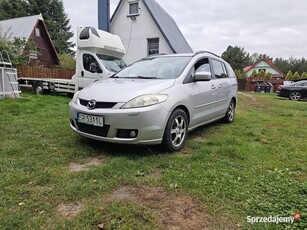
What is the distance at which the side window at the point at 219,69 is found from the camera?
532cm

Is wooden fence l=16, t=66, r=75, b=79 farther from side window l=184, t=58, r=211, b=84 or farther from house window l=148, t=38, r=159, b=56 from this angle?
side window l=184, t=58, r=211, b=84

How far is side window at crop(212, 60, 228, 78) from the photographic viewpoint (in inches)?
209

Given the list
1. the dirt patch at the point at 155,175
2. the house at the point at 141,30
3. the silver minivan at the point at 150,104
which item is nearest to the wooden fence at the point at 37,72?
the house at the point at 141,30

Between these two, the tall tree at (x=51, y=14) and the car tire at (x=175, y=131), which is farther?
the tall tree at (x=51, y=14)

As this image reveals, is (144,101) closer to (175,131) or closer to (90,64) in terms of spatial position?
(175,131)

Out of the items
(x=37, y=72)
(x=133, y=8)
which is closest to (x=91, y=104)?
(x=37, y=72)

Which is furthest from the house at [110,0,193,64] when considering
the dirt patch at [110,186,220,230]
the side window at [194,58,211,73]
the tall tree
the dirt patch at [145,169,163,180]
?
the tall tree

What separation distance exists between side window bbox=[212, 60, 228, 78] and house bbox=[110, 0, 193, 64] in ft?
35.0

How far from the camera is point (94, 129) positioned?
3.47 meters

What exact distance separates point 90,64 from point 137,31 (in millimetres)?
9061

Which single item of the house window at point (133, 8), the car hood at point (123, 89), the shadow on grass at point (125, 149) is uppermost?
the house window at point (133, 8)

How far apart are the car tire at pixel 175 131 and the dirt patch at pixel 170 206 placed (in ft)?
3.48

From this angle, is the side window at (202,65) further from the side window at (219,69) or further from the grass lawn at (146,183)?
the grass lawn at (146,183)

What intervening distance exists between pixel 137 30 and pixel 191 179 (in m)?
15.9
